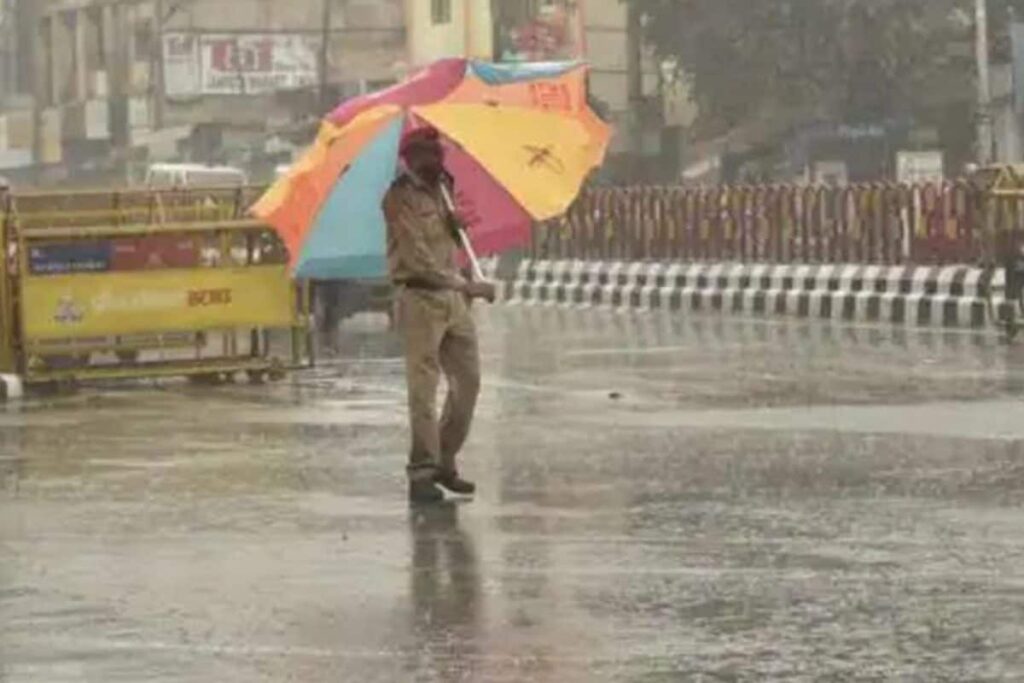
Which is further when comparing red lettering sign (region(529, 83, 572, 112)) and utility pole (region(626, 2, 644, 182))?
utility pole (region(626, 2, 644, 182))

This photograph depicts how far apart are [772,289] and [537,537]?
23200 millimetres

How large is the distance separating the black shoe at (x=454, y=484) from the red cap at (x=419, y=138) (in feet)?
4.79

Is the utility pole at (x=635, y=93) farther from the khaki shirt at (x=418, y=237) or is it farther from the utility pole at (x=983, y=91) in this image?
the khaki shirt at (x=418, y=237)

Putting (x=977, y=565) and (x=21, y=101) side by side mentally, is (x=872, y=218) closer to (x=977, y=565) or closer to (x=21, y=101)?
(x=977, y=565)

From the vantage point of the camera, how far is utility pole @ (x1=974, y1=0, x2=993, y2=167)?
155 ft

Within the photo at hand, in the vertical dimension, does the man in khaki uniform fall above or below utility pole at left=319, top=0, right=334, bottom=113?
below

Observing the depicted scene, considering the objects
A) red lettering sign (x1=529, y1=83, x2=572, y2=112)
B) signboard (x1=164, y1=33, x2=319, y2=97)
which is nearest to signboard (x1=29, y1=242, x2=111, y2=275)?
red lettering sign (x1=529, y1=83, x2=572, y2=112)

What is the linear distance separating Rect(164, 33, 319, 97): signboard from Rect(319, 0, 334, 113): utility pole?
63 centimetres

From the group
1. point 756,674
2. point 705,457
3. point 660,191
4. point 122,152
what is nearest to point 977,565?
point 756,674

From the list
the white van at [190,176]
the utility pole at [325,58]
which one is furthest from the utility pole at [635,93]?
the white van at [190,176]

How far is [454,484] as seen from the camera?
12531 millimetres

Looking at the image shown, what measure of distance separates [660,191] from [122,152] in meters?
36.5

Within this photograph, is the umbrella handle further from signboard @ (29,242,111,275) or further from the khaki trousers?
signboard @ (29,242,111,275)

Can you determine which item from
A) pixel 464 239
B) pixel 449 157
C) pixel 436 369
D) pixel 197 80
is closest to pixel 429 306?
pixel 436 369
